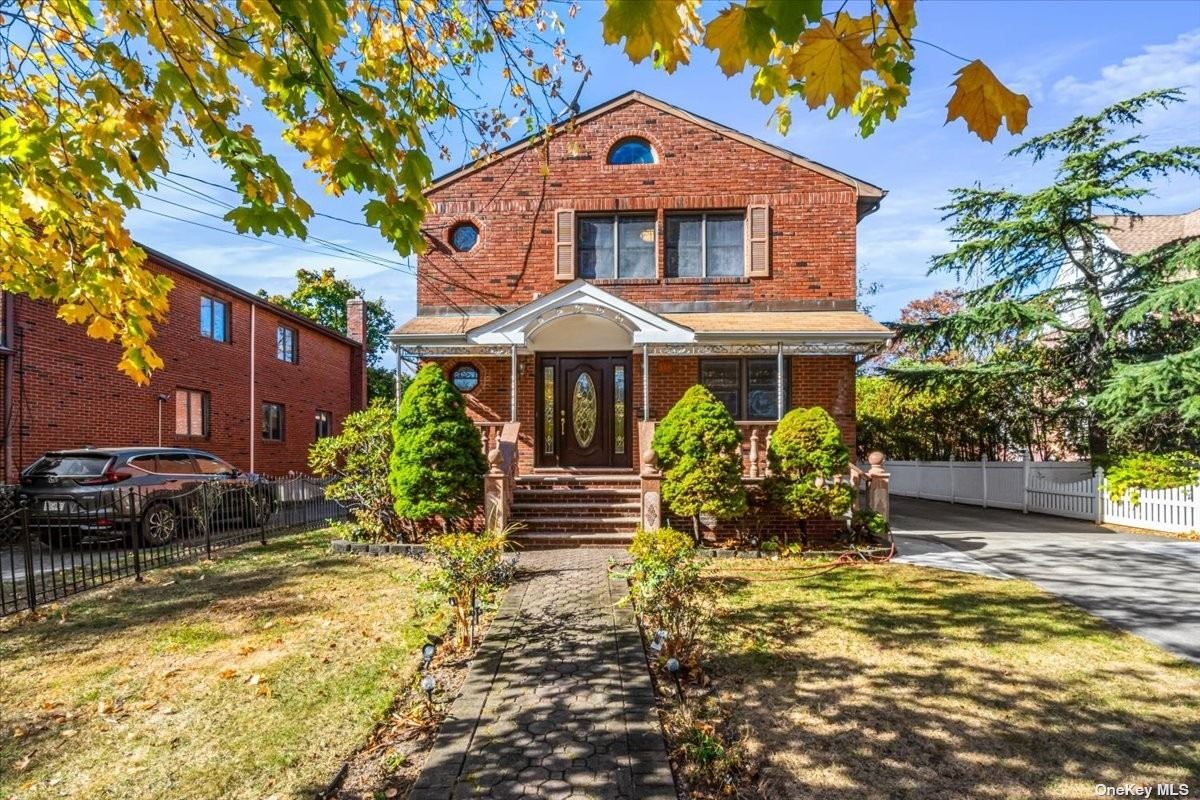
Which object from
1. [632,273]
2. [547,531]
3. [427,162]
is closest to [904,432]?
[632,273]

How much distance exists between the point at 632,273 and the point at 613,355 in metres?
1.94

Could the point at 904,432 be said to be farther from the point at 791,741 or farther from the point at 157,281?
the point at 157,281

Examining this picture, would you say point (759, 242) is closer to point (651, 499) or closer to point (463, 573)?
point (651, 499)

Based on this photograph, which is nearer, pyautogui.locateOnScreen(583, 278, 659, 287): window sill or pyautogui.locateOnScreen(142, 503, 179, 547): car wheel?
pyautogui.locateOnScreen(142, 503, 179, 547): car wheel

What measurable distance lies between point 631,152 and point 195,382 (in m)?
14.1

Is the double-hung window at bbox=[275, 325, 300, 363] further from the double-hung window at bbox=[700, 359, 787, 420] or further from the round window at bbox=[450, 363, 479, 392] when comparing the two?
the double-hung window at bbox=[700, 359, 787, 420]

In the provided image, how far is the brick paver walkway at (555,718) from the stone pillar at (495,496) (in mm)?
3357

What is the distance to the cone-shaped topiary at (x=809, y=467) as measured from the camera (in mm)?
8867

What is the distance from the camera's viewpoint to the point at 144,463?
11000 millimetres

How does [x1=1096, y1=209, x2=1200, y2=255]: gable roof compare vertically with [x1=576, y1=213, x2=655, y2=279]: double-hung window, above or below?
above

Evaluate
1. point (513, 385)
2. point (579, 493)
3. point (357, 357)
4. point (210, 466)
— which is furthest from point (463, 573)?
point (357, 357)

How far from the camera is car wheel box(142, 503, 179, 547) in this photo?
988cm

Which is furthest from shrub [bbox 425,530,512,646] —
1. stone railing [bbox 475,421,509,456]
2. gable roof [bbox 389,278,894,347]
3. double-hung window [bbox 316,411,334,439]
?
double-hung window [bbox 316,411,334,439]

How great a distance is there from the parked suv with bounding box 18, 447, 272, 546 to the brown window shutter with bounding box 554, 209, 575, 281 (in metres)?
7.03
